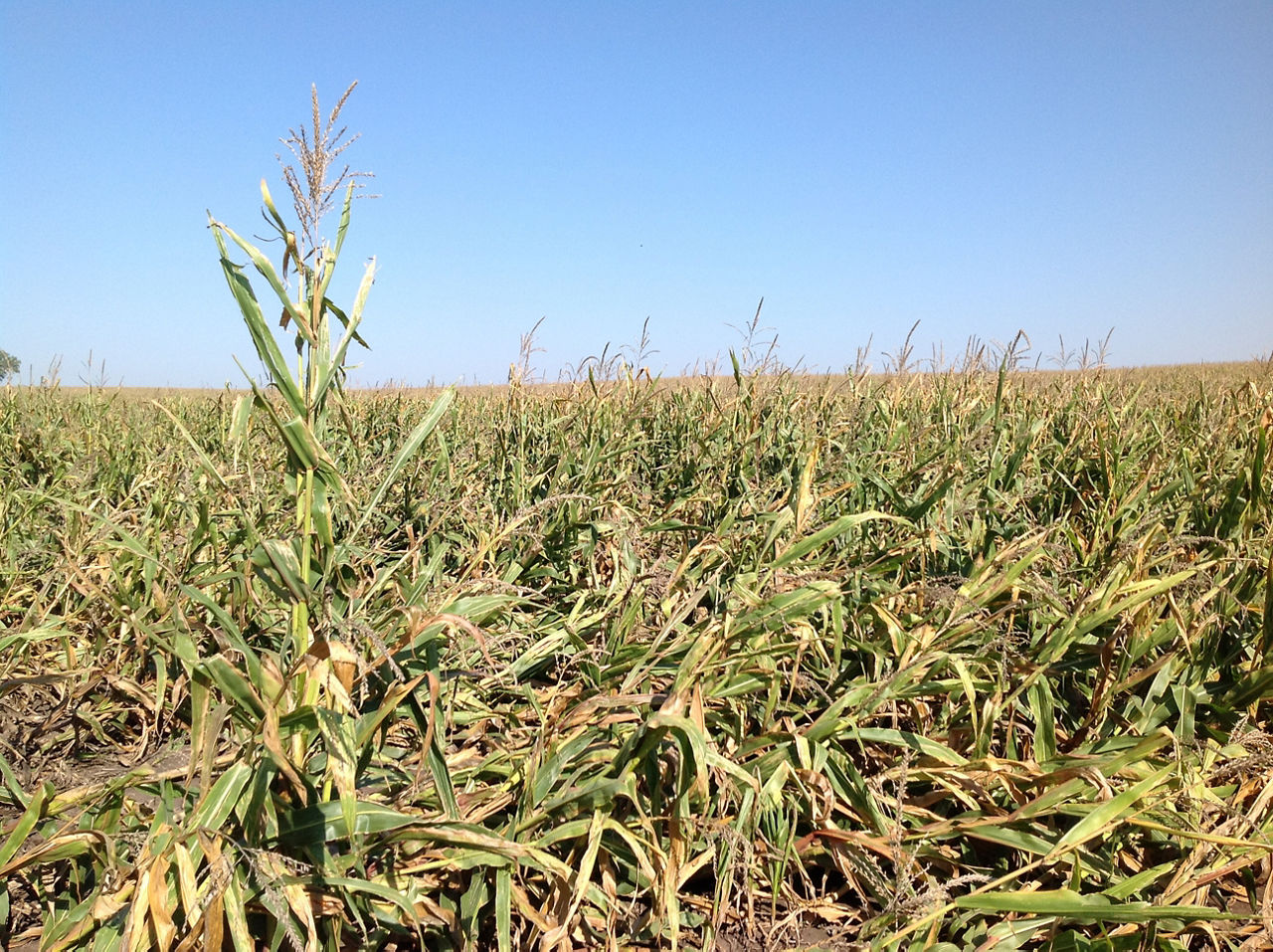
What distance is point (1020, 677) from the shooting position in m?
2.07

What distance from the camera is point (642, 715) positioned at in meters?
1.76

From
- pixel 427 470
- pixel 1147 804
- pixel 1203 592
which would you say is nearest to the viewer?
pixel 1147 804

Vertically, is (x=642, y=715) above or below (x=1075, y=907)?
above

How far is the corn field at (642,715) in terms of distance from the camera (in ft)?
4.51

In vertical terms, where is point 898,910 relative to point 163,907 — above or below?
below

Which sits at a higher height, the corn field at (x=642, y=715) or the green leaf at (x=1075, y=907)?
the corn field at (x=642, y=715)

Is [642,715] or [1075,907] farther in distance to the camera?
[642,715]

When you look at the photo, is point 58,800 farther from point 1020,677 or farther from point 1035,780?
point 1020,677

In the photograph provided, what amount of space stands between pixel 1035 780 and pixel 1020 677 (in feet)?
1.21

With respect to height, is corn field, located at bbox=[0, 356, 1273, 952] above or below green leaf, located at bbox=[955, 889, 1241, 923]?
above

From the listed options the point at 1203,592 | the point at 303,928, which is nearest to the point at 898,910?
the point at 303,928

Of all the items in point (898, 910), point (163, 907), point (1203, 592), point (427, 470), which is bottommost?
point (898, 910)

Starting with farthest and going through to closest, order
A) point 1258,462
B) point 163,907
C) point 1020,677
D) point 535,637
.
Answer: point 1258,462
point 535,637
point 1020,677
point 163,907

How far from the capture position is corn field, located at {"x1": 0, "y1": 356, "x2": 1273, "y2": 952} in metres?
1.37
